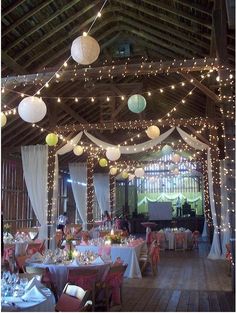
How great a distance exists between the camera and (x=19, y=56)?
885cm

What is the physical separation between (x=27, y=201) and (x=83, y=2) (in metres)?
7.64

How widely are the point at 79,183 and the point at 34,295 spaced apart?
1196 centimetres

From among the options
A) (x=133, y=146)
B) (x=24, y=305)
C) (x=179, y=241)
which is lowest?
(x=179, y=241)

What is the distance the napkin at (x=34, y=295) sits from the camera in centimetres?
342

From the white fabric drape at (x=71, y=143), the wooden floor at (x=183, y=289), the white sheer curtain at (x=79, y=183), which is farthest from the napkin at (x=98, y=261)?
the white sheer curtain at (x=79, y=183)

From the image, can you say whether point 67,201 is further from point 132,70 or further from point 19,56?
point 132,70

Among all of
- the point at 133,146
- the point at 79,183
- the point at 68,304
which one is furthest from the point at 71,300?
the point at 79,183

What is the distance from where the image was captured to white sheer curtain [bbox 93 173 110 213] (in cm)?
1850

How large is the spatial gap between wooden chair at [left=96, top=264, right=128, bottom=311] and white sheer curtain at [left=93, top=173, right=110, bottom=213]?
42.3 ft

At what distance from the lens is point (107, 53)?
36.1 ft

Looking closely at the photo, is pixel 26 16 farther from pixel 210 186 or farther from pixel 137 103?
pixel 210 186

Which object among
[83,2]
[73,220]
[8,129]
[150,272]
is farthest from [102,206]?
[83,2]

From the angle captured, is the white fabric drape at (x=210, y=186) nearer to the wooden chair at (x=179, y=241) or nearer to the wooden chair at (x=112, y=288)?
the wooden chair at (x=179, y=241)

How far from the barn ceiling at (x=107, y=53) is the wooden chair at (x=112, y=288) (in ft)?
12.1
